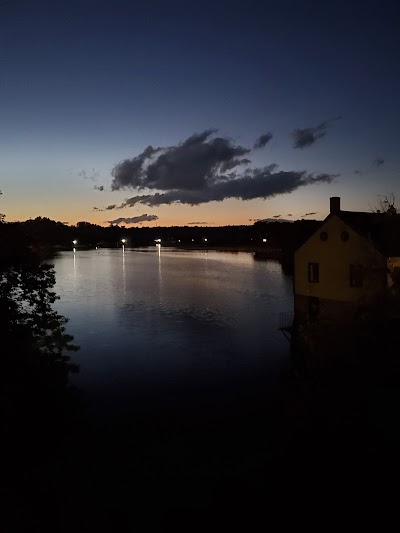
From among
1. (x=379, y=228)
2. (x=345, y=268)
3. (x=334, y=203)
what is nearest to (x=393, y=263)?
(x=345, y=268)

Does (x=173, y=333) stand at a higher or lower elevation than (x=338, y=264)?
lower

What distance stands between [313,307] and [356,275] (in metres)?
5.23

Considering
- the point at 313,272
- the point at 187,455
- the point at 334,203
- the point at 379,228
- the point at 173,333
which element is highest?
the point at 334,203

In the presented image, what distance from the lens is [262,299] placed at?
248 feet

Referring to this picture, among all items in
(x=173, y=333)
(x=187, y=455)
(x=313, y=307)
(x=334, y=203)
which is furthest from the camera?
(x=173, y=333)

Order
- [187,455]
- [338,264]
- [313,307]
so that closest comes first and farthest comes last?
[187,455], [338,264], [313,307]

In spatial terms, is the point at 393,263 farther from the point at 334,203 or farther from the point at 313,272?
the point at 334,203

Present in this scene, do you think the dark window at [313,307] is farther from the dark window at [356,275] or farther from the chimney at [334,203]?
the chimney at [334,203]

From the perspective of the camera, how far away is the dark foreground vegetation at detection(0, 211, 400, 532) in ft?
51.1

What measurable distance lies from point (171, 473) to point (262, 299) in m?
57.4

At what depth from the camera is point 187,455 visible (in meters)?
21.5

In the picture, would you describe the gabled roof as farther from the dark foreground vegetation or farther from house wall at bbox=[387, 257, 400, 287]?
the dark foreground vegetation

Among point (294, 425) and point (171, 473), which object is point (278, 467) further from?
point (171, 473)

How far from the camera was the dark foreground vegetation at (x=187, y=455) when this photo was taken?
15.6 metres
